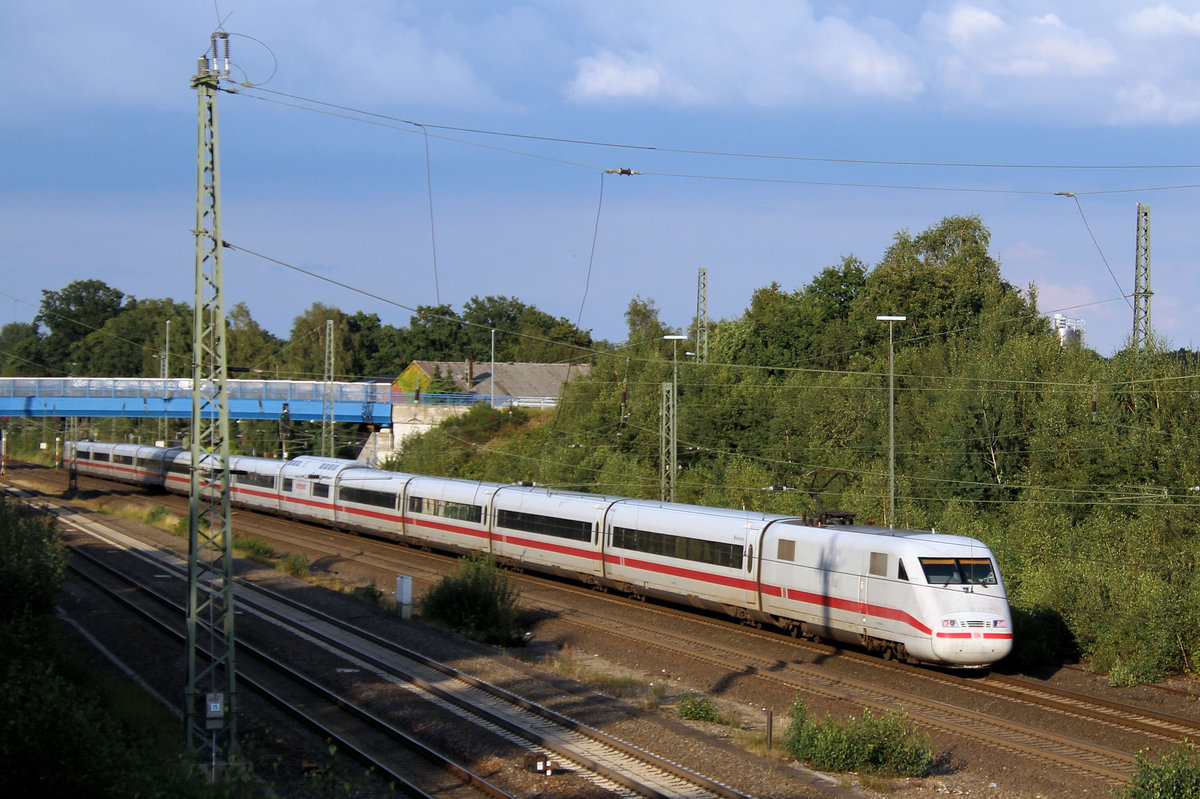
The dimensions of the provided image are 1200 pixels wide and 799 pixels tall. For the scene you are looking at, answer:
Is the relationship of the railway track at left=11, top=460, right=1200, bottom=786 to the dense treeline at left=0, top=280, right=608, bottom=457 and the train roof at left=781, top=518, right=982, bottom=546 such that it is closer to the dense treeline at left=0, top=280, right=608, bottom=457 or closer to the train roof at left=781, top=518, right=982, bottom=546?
the train roof at left=781, top=518, right=982, bottom=546

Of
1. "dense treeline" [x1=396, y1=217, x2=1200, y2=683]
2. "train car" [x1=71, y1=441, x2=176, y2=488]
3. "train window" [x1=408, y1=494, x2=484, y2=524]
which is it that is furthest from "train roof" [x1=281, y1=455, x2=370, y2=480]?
"train car" [x1=71, y1=441, x2=176, y2=488]

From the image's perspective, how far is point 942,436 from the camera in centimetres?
3897

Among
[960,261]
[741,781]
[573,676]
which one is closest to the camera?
[741,781]

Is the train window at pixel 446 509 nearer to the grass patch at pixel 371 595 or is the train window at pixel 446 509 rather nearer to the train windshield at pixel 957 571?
the grass patch at pixel 371 595

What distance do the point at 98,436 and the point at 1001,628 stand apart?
95.1 meters

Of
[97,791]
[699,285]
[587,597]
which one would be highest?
[699,285]

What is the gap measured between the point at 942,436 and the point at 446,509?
1877cm

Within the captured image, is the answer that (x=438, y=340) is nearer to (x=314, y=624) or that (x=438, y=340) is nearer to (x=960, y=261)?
(x=960, y=261)

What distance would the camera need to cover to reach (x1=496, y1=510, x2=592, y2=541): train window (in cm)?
2775

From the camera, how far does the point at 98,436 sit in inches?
3792

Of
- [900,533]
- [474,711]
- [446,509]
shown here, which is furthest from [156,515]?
[900,533]

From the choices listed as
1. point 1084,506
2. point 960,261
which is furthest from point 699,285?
point 1084,506

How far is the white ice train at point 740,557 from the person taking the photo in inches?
711

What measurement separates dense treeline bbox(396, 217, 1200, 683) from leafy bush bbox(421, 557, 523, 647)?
402 inches
